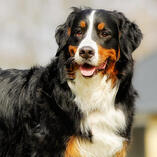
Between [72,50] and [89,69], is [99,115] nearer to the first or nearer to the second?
[89,69]

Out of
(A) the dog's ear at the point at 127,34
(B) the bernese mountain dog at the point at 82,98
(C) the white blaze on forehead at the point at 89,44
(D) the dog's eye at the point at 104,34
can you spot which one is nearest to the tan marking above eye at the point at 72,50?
(B) the bernese mountain dog at the point at 82,98

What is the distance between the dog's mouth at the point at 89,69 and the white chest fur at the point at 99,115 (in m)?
Result: 0.14

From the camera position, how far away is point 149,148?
2669 centimetres

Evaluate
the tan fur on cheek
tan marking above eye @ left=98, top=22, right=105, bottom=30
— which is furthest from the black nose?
the tan fur on cheek

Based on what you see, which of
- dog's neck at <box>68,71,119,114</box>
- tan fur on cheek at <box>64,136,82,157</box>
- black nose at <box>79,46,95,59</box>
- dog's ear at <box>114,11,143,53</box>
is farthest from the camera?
dog's ear at <box>114,11,143,53</box>

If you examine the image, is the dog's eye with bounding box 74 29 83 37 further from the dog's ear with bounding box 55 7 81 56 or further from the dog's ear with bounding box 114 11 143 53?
the dog's ear with bounding box 114 11 143 53

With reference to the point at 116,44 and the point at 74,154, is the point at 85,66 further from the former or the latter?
the point at 74,154

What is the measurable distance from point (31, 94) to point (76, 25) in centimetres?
119

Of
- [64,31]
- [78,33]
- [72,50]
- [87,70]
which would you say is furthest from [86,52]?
[64,31]

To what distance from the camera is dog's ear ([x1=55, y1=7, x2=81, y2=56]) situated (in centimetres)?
821

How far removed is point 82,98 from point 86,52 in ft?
2.53

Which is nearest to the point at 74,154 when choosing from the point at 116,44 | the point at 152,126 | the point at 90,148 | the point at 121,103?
the point at 90,148

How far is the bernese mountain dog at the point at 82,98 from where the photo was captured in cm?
794

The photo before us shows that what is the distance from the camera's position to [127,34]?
326 inches
